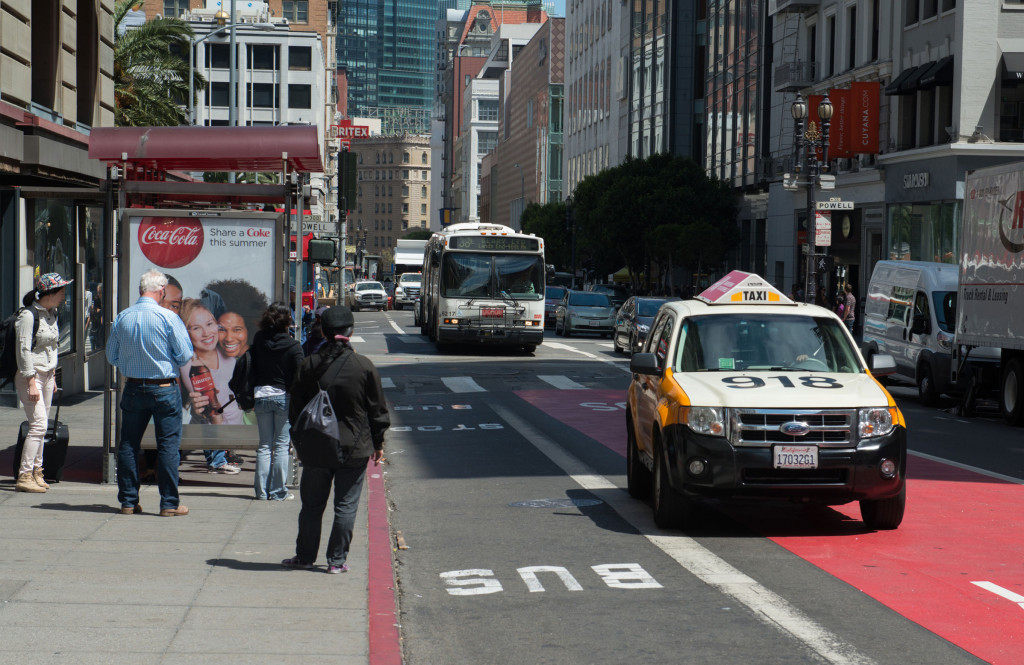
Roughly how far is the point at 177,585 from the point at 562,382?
17.8 m

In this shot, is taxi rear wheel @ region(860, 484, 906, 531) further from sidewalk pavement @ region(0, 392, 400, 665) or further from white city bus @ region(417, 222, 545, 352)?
white city bus @ region(417, 222, 545, 352)

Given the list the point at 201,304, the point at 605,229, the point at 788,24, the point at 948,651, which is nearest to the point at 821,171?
the point at 788,24

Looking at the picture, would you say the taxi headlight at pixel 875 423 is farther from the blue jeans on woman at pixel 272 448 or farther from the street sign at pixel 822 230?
the street sign at pixel 822 230

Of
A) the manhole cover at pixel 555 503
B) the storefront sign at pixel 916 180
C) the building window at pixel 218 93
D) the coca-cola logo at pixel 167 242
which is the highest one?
the building window at pixel 218 93

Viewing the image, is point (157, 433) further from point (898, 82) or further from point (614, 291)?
point (614, 291)

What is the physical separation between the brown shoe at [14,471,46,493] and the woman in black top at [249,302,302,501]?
6.22 feet

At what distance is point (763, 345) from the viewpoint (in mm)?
10664

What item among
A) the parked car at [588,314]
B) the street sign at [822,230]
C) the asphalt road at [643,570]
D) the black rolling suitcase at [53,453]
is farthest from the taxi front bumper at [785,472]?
the parked car at [588,314]

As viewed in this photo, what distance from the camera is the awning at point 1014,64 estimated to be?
3650cm

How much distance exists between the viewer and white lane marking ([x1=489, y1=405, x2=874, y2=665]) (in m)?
6.73

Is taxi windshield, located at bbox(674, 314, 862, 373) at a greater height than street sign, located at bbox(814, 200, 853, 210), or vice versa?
street sign, located at bbox(814, 200, 853, 210)

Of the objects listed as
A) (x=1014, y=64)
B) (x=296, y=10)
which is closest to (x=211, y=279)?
(x=1014, y=64)

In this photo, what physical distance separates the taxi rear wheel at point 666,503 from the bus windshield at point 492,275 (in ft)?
72.1

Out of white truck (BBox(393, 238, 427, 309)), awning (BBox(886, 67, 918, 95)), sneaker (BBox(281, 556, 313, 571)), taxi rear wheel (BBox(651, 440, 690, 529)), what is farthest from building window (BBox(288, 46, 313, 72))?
sneaker (BBox(281, 556, 313, 571))
